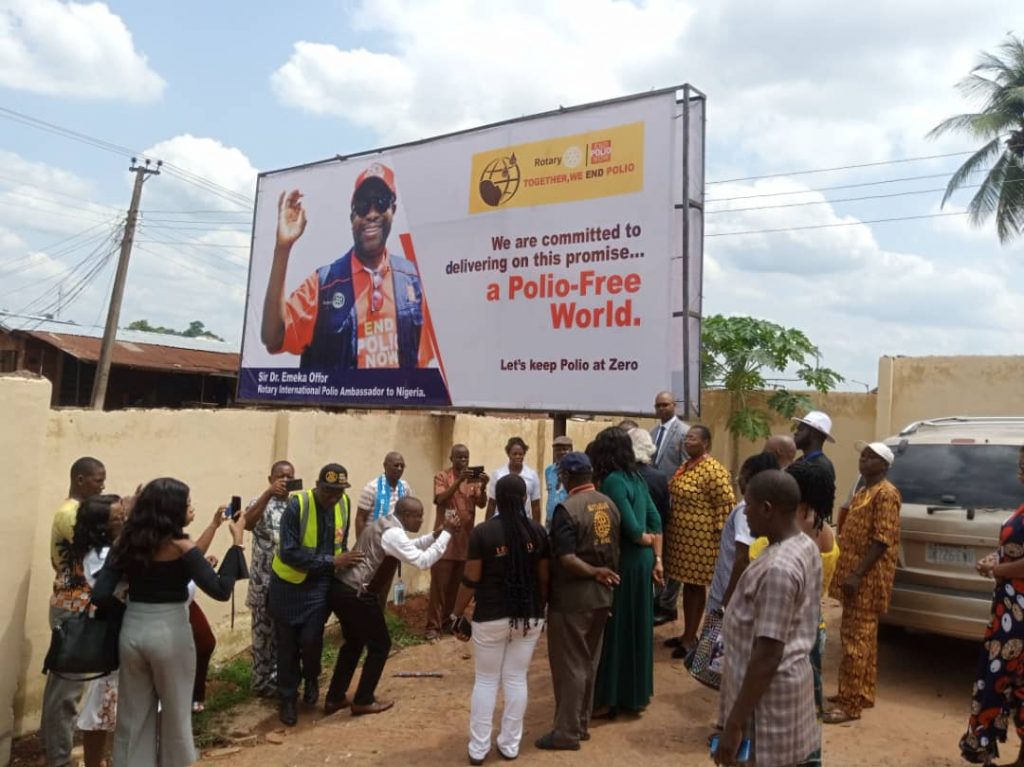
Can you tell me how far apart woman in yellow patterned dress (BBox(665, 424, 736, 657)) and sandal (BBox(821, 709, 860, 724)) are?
3.57 ft

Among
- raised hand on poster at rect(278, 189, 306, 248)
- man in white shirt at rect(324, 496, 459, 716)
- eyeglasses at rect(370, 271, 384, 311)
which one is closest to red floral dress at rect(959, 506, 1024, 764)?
man in white shirt at rect(324, 496, 459, 716)

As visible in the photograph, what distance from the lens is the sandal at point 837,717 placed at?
16.7 ft

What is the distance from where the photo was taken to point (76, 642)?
156 inches

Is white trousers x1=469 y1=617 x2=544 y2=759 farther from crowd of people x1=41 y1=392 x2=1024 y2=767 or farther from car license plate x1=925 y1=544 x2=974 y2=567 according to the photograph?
car license plate x1=925 y1=544 x2=974 y2=567

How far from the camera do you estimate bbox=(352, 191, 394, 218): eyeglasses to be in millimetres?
10594

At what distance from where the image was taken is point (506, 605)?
454cm

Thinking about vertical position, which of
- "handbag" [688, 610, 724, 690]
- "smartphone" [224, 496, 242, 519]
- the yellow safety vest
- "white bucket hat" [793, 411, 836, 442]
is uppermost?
"white bucket hat" [793, 411, 836, 442]

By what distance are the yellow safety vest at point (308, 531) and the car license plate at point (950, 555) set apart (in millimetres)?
3785

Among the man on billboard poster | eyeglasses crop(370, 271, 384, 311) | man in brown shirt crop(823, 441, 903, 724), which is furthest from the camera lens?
eyeglasses crop(370, 271, 384, 311)

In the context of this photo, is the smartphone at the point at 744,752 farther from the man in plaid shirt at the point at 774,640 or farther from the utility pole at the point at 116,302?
the utility pole at the point at 116,302

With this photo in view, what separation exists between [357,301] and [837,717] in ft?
24.6

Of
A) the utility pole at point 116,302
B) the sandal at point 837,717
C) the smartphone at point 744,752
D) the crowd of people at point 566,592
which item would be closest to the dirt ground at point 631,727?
the sandal at point 837,717

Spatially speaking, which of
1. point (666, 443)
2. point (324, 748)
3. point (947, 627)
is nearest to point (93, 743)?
point (324, 748)

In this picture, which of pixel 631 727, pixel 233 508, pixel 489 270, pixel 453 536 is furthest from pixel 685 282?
pixel 233 508
